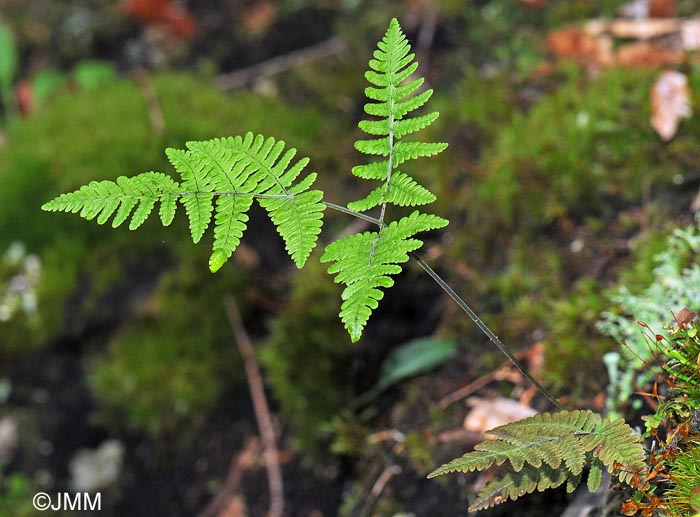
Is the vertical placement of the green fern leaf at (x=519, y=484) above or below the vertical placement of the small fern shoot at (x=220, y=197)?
below

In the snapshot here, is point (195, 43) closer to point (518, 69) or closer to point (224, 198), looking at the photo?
point (518, 69)

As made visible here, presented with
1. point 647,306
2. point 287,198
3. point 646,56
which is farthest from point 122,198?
point 646,56

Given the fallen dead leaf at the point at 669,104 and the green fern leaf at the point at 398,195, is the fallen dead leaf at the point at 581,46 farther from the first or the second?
the green fern leaf at the point at 398,195

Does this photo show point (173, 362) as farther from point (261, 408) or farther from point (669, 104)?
point (669, 104)

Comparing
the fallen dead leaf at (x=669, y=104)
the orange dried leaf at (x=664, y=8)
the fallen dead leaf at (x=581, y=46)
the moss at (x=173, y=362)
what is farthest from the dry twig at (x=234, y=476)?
the orange dried leaf at (x=664, y=8)

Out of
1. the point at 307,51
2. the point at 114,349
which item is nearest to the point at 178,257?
the point at 114,349
